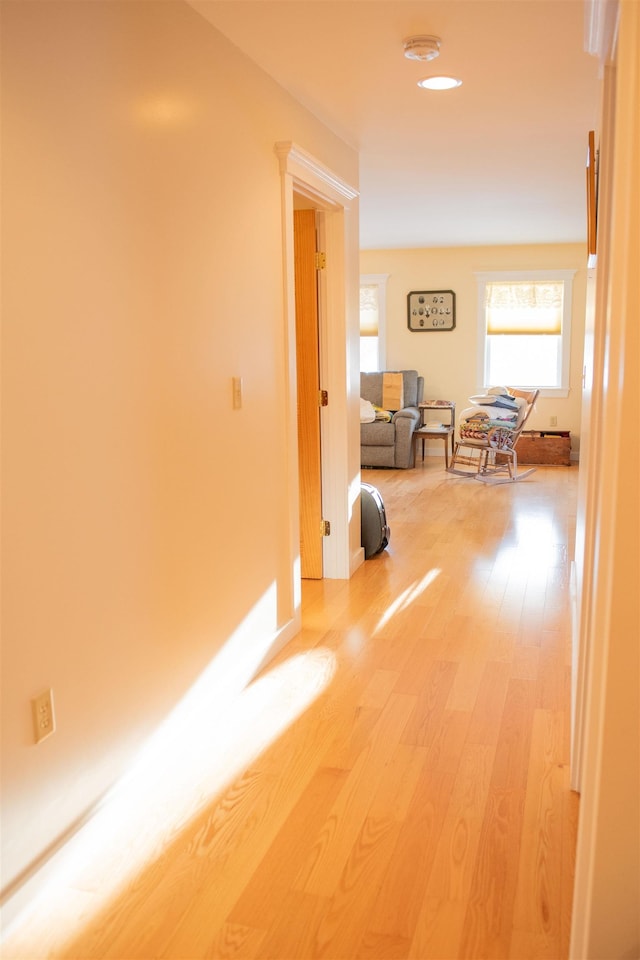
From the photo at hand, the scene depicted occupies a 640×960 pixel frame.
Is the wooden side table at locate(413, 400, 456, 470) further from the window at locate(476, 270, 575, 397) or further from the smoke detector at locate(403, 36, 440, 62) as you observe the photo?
the smoke detector at locate(403, 36, 440, 62)

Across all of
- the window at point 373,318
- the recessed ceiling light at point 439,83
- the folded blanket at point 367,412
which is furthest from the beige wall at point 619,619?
the window at point 373,318

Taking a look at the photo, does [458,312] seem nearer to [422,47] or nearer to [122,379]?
[422,47]

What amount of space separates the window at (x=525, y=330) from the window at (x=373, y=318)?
42.7 inches

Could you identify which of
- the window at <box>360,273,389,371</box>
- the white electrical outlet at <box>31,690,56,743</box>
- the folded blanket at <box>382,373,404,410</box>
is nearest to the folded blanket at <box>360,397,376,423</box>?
the folded blanket at <box>382,373,404,410</box>

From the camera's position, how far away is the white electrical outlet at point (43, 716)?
75.0 inches

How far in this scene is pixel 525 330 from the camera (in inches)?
358

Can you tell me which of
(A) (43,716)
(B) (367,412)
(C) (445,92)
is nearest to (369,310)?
(B) (367,412)

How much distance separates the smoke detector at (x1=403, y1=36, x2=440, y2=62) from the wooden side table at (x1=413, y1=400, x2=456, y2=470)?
5498mm

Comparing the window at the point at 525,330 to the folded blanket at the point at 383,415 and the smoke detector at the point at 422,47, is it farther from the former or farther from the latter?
the smoke detector at the point at 422,47

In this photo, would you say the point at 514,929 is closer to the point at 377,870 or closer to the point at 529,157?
the point at 377,870

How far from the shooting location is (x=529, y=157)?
4645 mm

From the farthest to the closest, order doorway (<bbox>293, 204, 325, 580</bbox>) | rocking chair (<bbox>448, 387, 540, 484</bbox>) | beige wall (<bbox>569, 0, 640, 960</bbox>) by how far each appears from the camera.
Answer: rocking chair (<bbox>448, 387, 540, 484</bbox>) → doorway (<bbox>293, 204, 325, 580</bbox>) → beige wall (<bbox>569, 0, 640, 960</bbox>)

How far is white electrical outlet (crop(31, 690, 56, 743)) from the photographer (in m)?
1.91

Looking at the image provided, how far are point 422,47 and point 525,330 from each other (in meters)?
6.54
